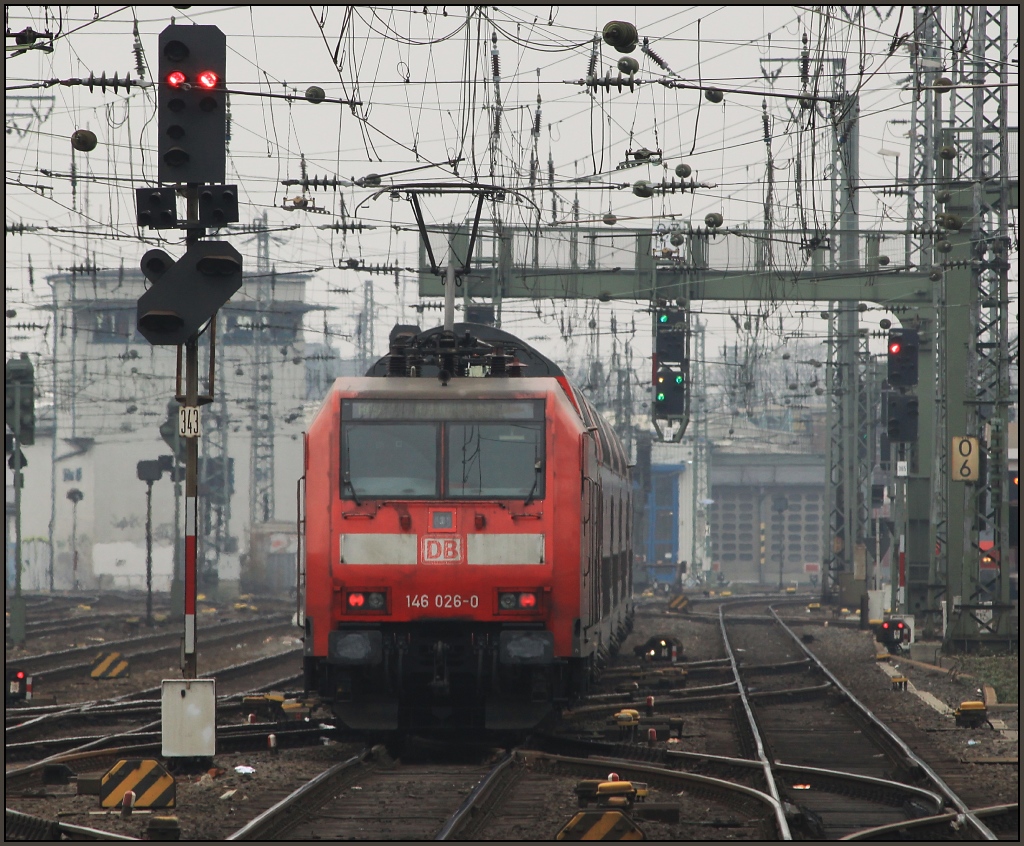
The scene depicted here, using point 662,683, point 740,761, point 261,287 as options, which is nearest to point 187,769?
point 740,761

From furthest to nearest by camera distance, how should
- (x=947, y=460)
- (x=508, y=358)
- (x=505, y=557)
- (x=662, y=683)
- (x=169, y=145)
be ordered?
(x=947, y=460) → (x=662, y=683) → (x=508, y=358) → (x=505, y=557) → (x=169, y=145)

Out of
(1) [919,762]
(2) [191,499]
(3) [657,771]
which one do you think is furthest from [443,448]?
(1) [919,762]

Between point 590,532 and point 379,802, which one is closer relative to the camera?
point 379,802

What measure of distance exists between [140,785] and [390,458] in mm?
3967

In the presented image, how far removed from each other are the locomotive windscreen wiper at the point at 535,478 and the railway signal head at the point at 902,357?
632 inches

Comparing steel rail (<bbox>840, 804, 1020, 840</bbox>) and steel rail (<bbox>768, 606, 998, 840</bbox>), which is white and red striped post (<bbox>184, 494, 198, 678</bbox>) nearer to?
steel rail (<bbox>840, 804, 1020, 840</bbox>)

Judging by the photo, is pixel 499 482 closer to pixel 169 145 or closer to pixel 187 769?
pixel 187 769

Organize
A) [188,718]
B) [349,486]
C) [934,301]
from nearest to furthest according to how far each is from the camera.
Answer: [188,718], [349,486], [934,301]

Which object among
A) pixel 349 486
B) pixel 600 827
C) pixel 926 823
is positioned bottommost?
pixel 926 823

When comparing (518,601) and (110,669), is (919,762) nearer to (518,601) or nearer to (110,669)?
(518,601)

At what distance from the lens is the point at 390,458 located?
13.1 m

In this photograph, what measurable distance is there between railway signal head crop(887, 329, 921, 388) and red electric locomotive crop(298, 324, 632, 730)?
15664mm

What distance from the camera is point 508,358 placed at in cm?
1390

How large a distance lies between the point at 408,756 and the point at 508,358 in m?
3.85
